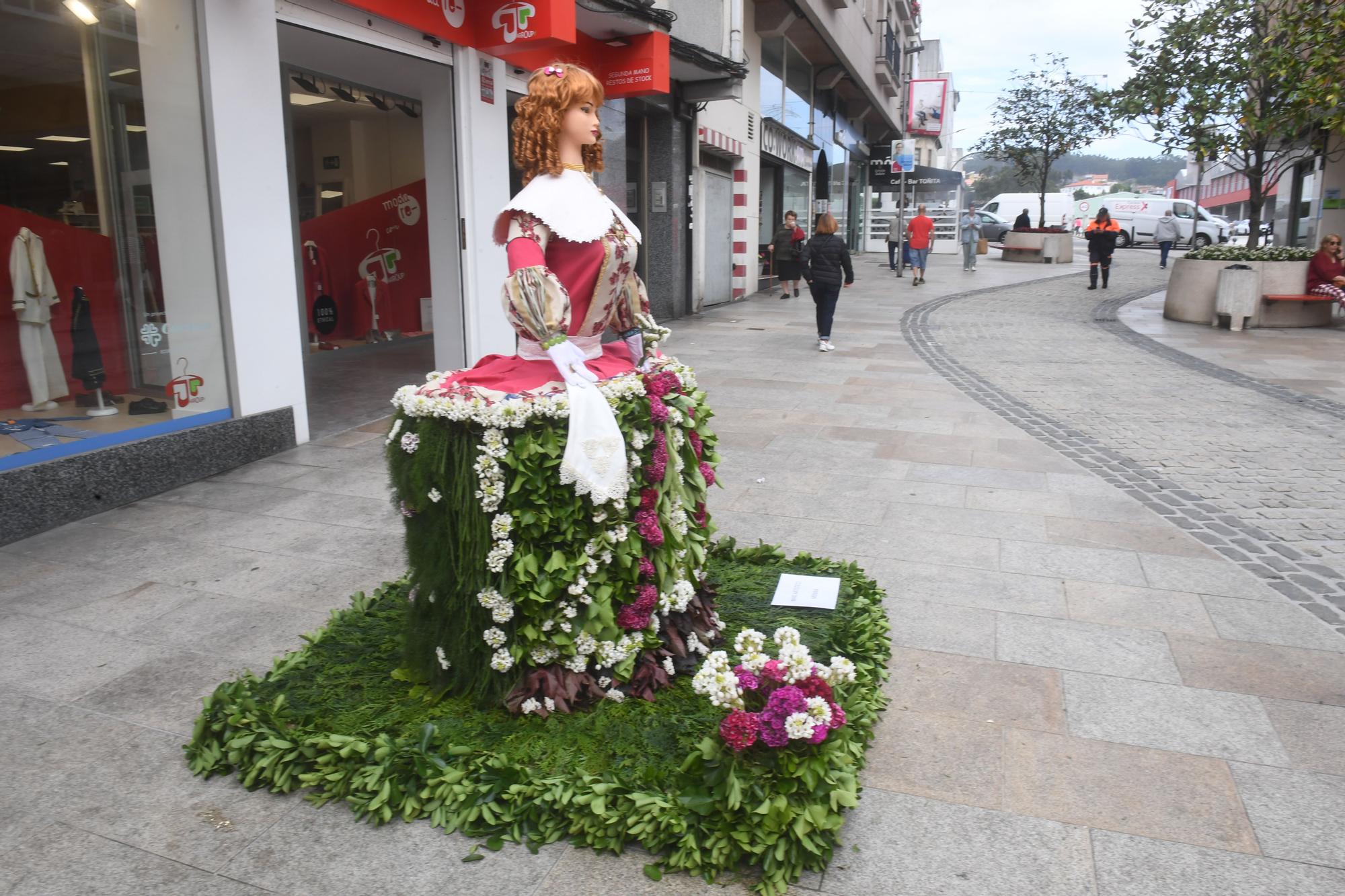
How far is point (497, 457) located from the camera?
3.00 m

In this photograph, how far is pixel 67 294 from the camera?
6.34 metres

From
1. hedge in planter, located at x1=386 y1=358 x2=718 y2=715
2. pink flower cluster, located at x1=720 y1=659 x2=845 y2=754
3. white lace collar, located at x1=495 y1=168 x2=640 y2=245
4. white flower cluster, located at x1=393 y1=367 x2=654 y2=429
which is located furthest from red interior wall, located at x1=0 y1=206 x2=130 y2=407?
pink flower cluster, located at x1=720 y1=659 x2=845 y2=754

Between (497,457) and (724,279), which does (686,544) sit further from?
(724,279)

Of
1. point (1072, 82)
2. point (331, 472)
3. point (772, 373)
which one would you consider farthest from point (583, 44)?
point (1072, 82)

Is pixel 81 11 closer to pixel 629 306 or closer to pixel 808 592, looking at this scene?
pixel 629 306

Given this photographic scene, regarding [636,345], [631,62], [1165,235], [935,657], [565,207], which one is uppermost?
[631,62]

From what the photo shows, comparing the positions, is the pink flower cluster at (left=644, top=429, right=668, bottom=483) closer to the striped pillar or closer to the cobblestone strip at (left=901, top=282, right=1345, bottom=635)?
the cobblestone strip at (left=901, top=282, right=1345, bottom=635)

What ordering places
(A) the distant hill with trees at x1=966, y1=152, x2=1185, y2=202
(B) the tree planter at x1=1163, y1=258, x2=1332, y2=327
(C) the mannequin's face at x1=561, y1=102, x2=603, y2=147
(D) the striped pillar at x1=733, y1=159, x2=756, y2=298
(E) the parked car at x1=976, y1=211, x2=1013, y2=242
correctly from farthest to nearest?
(A) the distant hill with trees at x1=966, y1=152, x2=1185, y2=202 < (E) the parked car at x1=976, y1=211, x2=1013, y2=242 < (D) the striped pillar at x1=733, y1=159, x2=756, y2=298 < (B) the tree planter at x1=1163, y1=258, x2=1332, y2=327 < (C) the mannequin's face at x1=561, y1=102, x2=603, y2=147


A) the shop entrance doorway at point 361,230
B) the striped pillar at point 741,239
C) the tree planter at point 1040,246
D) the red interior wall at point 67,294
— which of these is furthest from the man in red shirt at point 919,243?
the red interior wall at point 67,294

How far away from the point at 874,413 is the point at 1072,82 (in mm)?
28515

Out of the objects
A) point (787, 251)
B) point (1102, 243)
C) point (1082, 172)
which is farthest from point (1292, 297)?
point (1082, 172)

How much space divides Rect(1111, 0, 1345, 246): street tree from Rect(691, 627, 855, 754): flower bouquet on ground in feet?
44.8

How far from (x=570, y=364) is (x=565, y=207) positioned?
1.90 ft

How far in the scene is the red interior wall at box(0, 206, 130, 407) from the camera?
5953 millimetres
